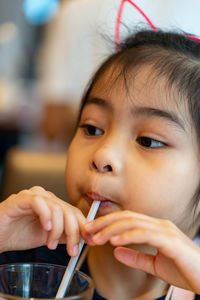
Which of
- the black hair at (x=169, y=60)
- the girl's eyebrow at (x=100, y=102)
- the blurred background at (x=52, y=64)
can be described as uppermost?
the black hair at (x=169, y=60)

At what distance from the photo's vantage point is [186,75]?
2.53ft

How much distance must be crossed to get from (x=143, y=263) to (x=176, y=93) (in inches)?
10.8

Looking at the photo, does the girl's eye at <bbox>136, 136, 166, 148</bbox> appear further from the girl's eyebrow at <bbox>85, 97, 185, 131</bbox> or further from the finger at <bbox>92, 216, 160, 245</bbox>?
the finger at <bbox>92, 216, 160, 245</bbox>

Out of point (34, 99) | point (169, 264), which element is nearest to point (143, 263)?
point (169, 264)

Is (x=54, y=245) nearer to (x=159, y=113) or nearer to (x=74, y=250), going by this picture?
(x=74, y=250)

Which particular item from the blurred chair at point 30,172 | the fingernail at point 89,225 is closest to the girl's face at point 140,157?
the fingernail at point 89,225

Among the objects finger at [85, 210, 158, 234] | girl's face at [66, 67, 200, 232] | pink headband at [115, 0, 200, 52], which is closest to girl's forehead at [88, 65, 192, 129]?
girl's face at [66, 67, 200, 232]

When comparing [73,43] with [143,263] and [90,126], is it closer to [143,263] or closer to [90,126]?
[90,126]

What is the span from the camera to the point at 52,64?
10.3 ft

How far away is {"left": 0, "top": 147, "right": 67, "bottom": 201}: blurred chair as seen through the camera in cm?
111

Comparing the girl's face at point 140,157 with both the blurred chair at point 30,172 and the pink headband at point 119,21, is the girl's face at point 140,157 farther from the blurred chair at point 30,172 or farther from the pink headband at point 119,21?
the blurred chair at point 30,172

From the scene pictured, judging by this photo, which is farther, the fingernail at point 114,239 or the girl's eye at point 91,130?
the girl's eye at point 91,130

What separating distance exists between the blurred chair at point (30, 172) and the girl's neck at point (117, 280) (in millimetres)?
256

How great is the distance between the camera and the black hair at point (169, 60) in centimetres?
76
